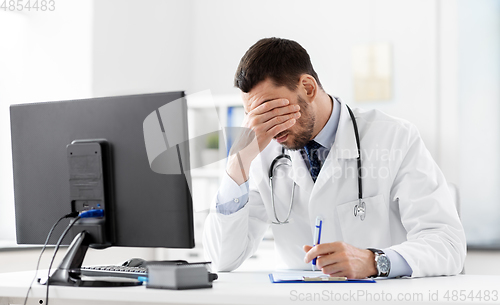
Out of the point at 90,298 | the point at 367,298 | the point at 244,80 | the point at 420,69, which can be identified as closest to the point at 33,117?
the point at 90,298

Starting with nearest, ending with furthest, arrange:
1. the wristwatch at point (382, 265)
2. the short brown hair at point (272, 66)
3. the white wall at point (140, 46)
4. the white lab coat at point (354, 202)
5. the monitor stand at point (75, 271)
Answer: the monitor stand at point (75, 271) < the wristwatch at point (382, 265) < the white lab coat at point (354, 202) < the short brown hair at point (272, 66) < the white wall at point (140, 46)

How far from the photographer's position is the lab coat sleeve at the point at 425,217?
124cm

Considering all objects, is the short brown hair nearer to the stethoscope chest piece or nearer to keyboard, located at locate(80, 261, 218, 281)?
the stethoscope chest piece

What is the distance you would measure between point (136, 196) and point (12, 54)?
1.67m

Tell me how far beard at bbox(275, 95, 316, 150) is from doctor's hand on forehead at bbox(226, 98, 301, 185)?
0.04 metres

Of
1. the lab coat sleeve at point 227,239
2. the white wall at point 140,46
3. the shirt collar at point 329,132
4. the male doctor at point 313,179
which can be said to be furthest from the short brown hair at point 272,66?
the white wall at point 140,46

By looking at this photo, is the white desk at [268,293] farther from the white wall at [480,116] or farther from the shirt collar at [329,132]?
the white wall at [480,116]

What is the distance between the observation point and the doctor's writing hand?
1.13 metres

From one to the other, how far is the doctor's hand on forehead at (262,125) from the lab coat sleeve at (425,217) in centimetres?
37

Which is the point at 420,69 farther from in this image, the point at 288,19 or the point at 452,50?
the point at 288,19

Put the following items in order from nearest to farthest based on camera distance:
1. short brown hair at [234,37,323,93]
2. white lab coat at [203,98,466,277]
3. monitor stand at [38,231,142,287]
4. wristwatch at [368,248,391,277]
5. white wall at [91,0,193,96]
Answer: monitor stand at [38,231,142,287]
wristwatch at [368,248,391,277]
white lab coat at [203,98,466,277]
short brown hair at [234,37,323,93]
white wall at [91,0,193,96]

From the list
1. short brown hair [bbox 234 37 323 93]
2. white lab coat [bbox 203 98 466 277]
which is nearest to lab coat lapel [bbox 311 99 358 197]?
white lab coat [bbox 203 98 466 277]

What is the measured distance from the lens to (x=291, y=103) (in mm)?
1566

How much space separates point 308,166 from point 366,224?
260mm
